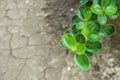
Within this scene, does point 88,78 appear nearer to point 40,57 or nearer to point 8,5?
Result: point 40,57

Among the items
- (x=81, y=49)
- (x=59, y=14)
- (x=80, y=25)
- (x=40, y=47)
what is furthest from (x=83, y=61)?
(x=59, y=14)

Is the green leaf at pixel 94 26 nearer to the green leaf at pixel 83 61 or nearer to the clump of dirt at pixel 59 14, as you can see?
the green leaf at pixel 83 61

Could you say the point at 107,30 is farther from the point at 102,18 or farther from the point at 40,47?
the point at 40,47

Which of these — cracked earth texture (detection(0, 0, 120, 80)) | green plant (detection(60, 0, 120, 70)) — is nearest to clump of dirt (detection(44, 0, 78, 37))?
cracked earth texture (detection(0, 0, 120, 80))

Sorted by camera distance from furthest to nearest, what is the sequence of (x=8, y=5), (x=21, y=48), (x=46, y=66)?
(x=8, y=5), (x=21, y=48), (x=46, y=66)

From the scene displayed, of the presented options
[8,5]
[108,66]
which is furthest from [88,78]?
[8,5]

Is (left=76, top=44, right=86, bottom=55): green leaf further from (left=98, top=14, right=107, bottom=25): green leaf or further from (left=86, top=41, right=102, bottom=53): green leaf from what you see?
(left=98, top=14, right=107, bottom=25): green leaf
